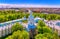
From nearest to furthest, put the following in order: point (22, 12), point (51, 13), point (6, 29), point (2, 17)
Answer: point (6, 29), point (2, 17), point (51, 13), point (22, 12)

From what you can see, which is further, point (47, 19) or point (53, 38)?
point (47, 19)

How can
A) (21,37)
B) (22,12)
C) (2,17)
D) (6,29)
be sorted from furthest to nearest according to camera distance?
(22,12), (2,17), (6,29), (21,37)

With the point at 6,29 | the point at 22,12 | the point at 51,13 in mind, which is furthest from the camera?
the point at 22,12

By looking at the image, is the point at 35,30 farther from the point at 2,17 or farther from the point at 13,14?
the point at 13,14

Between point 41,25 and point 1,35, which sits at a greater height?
point 41,25

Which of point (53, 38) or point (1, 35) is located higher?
point (53, 38)

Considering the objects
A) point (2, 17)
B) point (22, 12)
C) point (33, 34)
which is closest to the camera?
point (33, 34)

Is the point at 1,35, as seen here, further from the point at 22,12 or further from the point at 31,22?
the point at 22,12

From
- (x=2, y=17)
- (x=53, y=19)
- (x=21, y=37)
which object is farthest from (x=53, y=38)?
(x=53, y=19)

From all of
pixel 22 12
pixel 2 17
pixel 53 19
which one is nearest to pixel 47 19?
pixel 53 19
